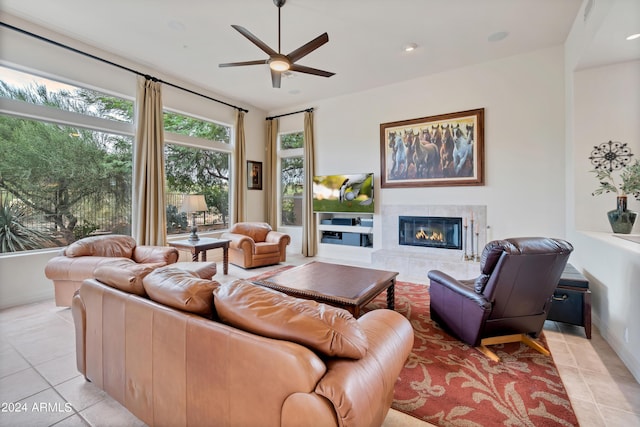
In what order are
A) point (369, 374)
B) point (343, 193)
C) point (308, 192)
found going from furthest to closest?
point (308, 192) < point (343, 193) < point (369, 374)

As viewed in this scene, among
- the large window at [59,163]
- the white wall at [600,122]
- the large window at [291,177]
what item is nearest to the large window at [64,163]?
the large window at [59,163]

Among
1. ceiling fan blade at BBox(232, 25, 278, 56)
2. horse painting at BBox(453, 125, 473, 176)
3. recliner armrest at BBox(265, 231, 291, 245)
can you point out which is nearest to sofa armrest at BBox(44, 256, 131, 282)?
ceiling fan blade at BBox(232, 25, 278, 56)

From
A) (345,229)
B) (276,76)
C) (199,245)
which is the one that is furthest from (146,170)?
(345,229)

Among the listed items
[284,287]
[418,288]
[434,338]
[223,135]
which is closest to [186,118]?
[223,135]

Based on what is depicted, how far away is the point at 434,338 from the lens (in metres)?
2.44

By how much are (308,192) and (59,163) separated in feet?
13.4

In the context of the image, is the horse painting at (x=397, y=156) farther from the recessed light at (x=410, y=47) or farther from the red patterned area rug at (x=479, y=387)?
the red patterned area rug at (x=479, y=387)

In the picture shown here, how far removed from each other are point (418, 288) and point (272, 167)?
14.4ft

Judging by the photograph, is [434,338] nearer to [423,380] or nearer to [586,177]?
[423,380]

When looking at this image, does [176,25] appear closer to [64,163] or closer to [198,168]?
[64,163]

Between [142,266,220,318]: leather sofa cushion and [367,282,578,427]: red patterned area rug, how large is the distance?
4.17 ft

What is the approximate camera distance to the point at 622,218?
9.28ft

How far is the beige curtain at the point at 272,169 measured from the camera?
6684mm

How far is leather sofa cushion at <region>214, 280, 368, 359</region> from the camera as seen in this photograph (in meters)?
0.97
